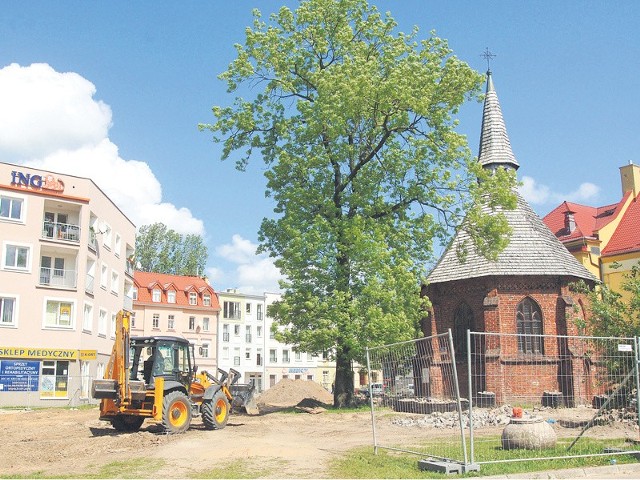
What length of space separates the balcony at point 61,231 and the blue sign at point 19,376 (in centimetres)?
757

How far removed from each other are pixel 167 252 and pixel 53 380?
42182 mm

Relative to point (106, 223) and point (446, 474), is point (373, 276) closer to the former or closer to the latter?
point (446, 474)

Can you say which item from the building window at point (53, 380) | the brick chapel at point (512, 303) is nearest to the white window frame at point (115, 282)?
the building window at point (53, 380)

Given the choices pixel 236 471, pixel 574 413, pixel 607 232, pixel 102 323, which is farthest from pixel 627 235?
pixel 236 471

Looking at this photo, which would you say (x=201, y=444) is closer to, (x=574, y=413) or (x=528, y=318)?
(x=574, y=413)

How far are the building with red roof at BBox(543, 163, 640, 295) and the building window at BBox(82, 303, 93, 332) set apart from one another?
100ft

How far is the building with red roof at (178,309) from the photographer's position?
66.2 meters

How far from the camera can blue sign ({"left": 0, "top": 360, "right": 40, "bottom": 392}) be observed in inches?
1398

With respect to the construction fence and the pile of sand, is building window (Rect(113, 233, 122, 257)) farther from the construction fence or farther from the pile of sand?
the construction fence

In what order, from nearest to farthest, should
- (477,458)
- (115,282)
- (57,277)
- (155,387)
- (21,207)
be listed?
(477,458)
(155,387)
(21,207)
(57,277)
(115,282)

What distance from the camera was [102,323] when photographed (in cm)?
4425

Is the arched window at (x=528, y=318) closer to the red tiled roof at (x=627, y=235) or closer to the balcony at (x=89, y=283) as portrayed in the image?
the red tiled roof at (x=627, y=235)

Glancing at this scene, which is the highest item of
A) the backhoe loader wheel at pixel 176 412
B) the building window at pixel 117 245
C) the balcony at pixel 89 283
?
the building window at pixel 117 245

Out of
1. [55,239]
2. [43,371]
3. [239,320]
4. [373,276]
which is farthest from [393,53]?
[239,320]
